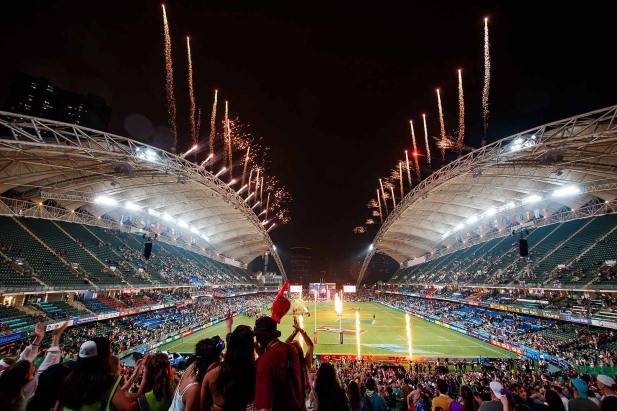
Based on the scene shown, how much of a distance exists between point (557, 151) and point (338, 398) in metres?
27.7

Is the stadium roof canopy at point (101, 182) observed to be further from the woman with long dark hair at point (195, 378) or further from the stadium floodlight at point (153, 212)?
the woman with long dark hair at point (195, 378)

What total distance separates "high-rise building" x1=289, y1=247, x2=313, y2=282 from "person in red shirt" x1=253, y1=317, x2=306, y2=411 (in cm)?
11965

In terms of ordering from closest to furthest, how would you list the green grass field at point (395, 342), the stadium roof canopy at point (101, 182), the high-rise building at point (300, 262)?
the stadium roof canopy at point (101, 182), the green grass field at point (395, 342), the high-rise building at point (300, 262)

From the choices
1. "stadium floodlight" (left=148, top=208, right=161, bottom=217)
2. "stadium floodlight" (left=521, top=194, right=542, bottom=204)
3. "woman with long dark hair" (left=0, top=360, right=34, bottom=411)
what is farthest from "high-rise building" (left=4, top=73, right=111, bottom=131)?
"woman with long dark hair" (left=0, top=360, right=34, bottom=411)

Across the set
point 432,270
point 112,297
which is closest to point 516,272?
point 432,270

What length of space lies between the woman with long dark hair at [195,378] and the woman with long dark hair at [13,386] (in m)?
1.62

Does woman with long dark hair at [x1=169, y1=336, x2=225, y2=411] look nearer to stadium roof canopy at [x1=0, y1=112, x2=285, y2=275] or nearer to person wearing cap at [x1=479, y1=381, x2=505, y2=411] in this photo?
person wearing cap at [x1=479, y1=381, x2=505, y2=411]

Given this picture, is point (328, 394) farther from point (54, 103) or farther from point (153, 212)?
point (54, 103)

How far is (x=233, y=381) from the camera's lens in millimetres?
3113

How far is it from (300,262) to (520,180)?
92.5 m

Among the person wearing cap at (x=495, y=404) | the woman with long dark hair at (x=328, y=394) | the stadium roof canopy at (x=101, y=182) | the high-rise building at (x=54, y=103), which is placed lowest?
the person wearing cap at (x=495, y=404)

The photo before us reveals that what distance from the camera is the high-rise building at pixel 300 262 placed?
120750 mm

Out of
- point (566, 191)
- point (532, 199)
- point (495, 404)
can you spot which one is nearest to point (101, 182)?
point (495, 404)

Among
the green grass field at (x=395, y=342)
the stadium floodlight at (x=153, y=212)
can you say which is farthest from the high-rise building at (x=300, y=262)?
the stadium floodlight at (x=153, y=212)
